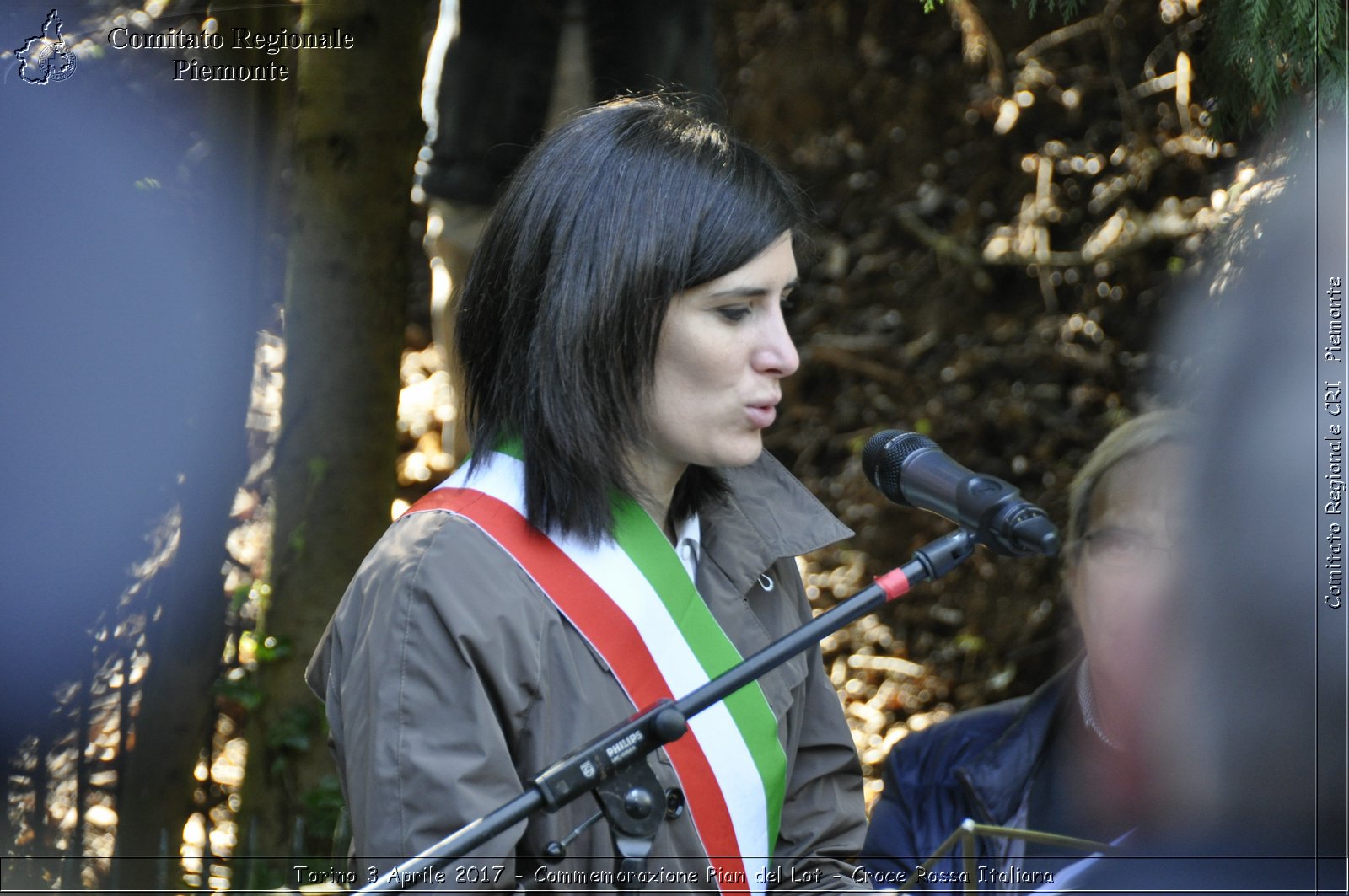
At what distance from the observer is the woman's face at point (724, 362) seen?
1844 millimetres

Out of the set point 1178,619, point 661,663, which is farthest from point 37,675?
point 1178,619

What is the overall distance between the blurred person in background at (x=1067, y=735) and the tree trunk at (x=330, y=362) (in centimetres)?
136

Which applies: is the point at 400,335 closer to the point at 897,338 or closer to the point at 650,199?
the point at 650,199

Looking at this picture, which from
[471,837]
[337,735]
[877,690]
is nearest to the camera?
[471,837]

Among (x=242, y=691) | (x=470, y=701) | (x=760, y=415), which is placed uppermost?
(x=760, y=415)

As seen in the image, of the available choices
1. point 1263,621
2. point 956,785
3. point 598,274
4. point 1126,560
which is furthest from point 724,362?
point 956,785

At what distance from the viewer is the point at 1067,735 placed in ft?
7.85

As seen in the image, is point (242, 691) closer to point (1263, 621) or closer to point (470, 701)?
point (470, 701)

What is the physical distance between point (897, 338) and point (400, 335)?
7.60 feet

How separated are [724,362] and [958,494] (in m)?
0.46

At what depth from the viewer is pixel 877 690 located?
4527 millimetres

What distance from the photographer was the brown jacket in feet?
5.14

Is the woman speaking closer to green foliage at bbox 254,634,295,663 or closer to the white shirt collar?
the white shirt collar

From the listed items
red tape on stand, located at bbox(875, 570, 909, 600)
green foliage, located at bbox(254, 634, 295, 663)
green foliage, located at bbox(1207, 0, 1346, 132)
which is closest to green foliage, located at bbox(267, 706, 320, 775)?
green foliage, located at bbox(254, 634, 295, 663)
